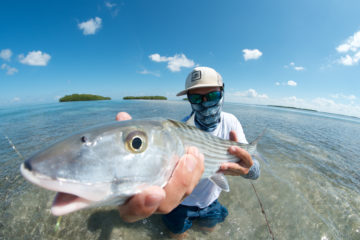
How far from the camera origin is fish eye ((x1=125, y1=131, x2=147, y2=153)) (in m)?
1.06

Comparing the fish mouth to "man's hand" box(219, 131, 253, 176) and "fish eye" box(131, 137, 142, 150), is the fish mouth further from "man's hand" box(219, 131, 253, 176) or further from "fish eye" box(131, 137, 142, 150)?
"man's hand" box(219, 131, 253, 176)

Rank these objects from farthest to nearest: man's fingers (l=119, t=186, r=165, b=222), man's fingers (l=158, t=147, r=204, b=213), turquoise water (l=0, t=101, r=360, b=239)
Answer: turquoise water (l=0, t=101, r=360, b=239) < man's fingers (l=158, t=147, r=204, b=213) < man's fingers (l=119, t=186, r=165, b=222)

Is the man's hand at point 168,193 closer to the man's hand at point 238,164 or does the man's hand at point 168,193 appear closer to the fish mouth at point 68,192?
the fish mouth at point 68,192

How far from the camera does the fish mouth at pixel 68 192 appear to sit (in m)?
0.78

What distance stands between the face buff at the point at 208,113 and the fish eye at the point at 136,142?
1.72 m

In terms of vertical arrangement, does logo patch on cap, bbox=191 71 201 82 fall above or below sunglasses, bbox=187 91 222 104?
above

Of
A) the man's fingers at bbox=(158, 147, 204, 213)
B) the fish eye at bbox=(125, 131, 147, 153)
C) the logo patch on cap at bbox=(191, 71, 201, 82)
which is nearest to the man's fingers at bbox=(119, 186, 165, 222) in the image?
the man's fingers at bbox=(158, 147, 204, 213)

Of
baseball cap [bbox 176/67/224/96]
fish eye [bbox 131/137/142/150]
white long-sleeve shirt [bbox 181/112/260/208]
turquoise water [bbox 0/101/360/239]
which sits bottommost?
turquoise water [bbox 0/101/360/239]

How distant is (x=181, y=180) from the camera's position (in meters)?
1.28

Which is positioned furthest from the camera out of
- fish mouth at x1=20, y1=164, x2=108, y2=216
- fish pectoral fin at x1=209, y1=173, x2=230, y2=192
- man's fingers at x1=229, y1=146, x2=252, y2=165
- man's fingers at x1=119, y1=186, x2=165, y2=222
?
man's fingers at x1=229, y1=146, x2=252, y2=165

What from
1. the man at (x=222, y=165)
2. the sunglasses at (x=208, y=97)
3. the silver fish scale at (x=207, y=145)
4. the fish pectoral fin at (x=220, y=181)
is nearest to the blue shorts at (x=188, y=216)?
the man at (x=222, y=165)

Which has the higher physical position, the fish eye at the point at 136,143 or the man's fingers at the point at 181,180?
the fish eye at the point at 136,143

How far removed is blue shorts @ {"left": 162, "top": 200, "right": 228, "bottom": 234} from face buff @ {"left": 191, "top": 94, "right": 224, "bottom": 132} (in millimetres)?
1575

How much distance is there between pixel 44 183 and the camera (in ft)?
2.57
